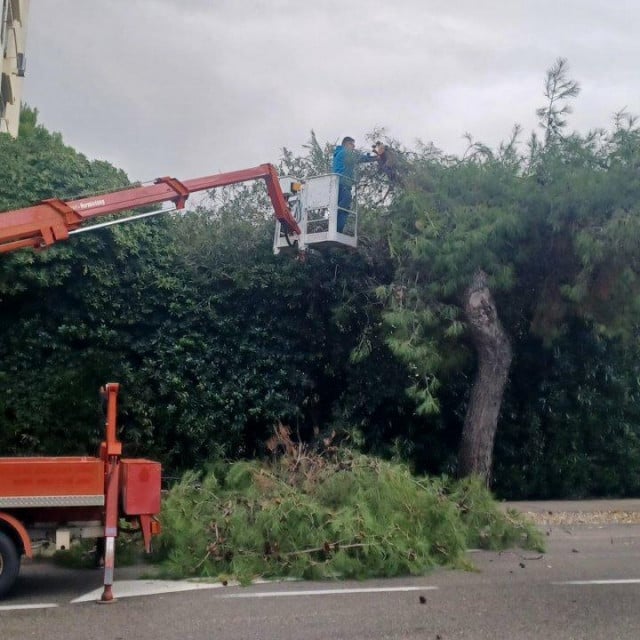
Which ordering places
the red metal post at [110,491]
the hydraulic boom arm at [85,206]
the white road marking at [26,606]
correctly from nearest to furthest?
the white road marking at [26,606] → the red metal post at [110,491] → the hydraulic boom arm at [85,206]

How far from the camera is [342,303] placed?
1638 cm

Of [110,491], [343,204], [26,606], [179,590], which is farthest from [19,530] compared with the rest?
[343,204]

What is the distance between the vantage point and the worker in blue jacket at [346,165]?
Result: 1573 centimetres

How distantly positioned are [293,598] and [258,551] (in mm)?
1088

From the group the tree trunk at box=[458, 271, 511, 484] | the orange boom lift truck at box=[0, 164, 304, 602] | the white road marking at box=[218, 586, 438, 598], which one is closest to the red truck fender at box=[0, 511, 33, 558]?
the orange boom lift truck at box=[0, 164, 304, 602]

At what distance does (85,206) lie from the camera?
11930 millimetres

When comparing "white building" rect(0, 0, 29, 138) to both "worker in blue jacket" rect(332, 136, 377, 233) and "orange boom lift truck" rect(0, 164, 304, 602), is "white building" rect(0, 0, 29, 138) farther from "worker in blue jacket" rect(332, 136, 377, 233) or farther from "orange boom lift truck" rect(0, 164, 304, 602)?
"orange boom lift truck" rect(0, 164, 304, 602)

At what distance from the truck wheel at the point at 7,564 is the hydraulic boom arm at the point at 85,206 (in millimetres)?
3918

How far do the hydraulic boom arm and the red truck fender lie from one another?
3759 mm

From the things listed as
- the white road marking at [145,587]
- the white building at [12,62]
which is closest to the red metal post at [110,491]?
the white road marking at [145,587]

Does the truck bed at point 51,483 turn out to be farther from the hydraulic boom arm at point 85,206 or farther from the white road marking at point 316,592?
the hydraulic boom arm at point 85,206

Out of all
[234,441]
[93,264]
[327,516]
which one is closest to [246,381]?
[234,441]

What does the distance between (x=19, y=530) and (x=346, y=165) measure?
9.25 m

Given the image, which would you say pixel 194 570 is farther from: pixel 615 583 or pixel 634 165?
pixel 634 165
